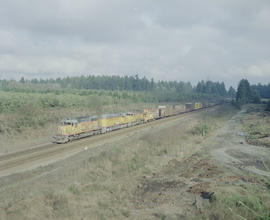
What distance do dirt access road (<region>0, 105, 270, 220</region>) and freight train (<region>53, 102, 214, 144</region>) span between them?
521 cm

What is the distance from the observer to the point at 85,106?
62.2m

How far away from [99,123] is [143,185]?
2114cm

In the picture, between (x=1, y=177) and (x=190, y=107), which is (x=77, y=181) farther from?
(x=190, y=107)

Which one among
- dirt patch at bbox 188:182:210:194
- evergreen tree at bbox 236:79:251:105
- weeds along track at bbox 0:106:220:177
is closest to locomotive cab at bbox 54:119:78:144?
weeds along track at bbox 0:106:220:177

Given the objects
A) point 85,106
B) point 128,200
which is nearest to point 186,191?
point 128,200

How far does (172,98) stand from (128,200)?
125 meters

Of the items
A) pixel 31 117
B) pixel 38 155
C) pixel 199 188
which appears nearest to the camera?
pixel 199 188

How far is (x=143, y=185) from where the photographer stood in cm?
1802

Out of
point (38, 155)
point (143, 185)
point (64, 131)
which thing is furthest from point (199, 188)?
point (64, 131)

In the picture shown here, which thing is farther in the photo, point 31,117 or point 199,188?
point 31,117

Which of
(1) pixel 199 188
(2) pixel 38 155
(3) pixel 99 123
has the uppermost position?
(3) pixel 99 123

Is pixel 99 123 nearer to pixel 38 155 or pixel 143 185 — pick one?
pixel 38 155

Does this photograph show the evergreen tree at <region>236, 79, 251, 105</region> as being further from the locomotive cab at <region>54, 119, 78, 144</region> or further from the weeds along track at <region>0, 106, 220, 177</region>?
the locomotive cab at <region>54, 119, 78, 144</region>

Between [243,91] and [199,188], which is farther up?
[243,91]
